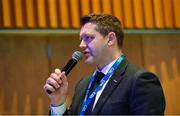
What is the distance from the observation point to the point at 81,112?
194 centimetres

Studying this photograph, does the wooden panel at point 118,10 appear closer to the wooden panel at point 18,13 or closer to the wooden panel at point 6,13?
the wooden panel at point 18,13

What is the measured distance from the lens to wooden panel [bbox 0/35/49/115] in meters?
3.27

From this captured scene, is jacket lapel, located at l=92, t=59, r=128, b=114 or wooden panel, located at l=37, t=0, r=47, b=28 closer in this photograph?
jacket lapel, located at l=92, t=59, r=128, b=114

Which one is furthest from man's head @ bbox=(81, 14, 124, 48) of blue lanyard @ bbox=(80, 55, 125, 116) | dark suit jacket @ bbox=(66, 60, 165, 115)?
dark suit jacket @ bbox=(66, 60, 165, 115)

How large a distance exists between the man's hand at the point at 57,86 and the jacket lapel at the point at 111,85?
199mm

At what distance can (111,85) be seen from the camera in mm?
1939

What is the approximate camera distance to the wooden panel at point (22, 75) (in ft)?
10.7

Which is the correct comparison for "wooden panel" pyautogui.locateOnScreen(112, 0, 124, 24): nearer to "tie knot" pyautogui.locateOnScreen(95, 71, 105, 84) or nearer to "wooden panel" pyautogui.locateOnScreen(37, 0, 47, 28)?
"wooden panel" pyautogui.locateOnScreen(37, 0, 47, 28)

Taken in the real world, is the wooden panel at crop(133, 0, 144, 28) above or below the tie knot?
above

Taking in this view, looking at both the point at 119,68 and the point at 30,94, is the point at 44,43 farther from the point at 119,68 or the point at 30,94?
the point at 119,68

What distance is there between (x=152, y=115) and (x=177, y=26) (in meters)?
2.29

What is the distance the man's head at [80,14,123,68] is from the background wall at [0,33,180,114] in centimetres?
129

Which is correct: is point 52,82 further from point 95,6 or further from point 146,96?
point 95,6

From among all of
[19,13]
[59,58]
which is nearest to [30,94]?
[59,58]
